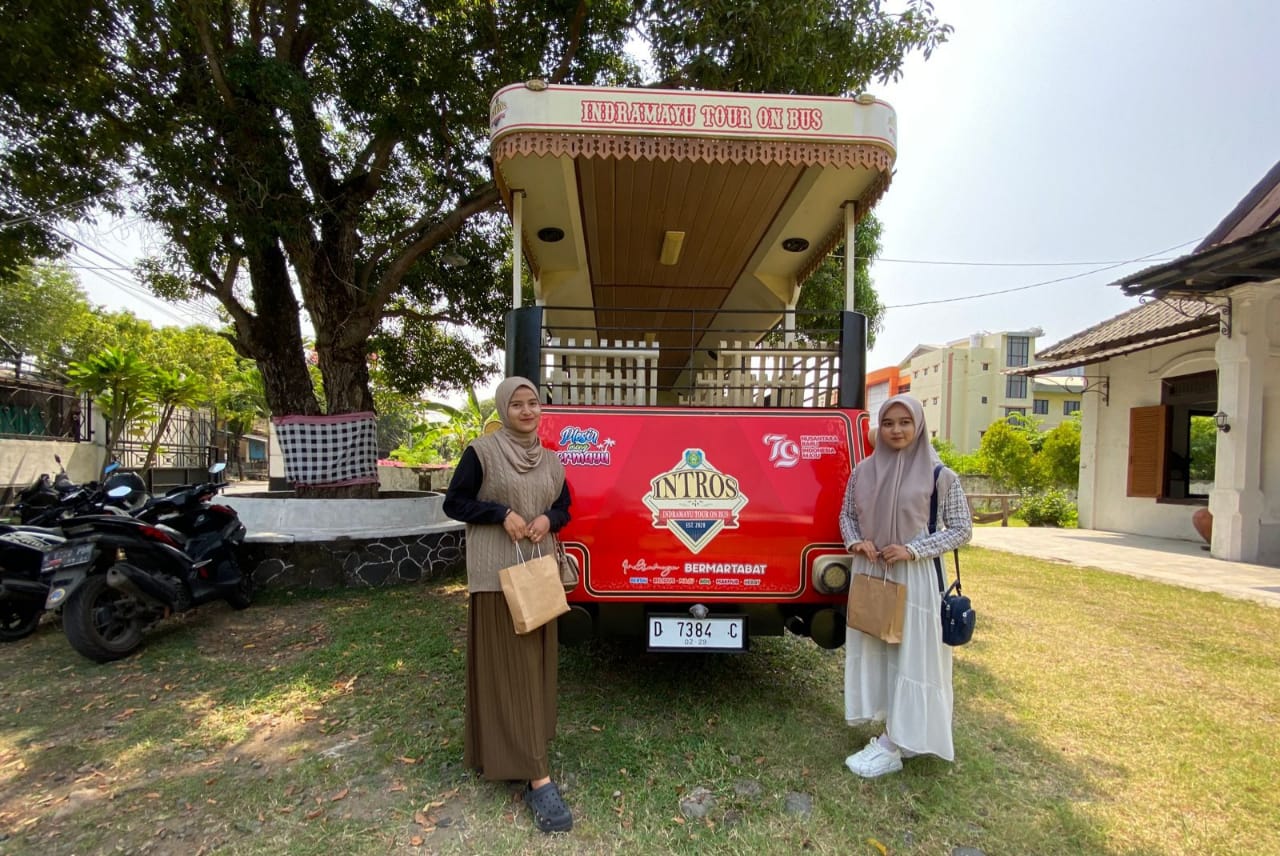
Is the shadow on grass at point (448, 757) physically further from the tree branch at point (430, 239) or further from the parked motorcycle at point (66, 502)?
the tree branch at point (430, 239)

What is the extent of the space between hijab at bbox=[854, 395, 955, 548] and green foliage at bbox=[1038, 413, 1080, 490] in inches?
583

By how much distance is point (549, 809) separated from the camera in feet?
7.45

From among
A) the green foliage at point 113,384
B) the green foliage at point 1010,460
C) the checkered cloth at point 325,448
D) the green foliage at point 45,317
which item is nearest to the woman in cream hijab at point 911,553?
the checkered cloth at point 325,448

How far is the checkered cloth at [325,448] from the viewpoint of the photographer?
6.14 meters

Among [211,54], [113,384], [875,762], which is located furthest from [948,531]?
[113,384]

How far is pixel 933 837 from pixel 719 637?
1031mm

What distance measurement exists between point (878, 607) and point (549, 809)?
4.66ft

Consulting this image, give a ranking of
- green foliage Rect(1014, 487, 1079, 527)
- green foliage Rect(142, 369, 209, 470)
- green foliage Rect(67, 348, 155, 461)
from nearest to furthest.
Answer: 1. green foliage Rect(67, 348, 155, 461)
2. green foliage Rect(142, 369, 209, 470)
3. green foliage Rect(1014, 487, 1079, 527)

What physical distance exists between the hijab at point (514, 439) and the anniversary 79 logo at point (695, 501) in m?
0.65

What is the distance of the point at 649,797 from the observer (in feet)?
8.04

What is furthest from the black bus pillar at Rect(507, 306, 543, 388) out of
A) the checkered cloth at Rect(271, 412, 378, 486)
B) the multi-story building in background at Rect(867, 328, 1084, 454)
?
the multi-story building in background at Rect(867, 328, 1084, 454)

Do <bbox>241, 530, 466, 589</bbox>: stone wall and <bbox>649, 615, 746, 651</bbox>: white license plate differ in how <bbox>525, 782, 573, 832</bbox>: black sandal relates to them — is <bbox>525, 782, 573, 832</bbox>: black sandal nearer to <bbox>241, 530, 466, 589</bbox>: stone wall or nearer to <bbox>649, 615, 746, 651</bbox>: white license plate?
<bbox>649, 615, 746, 651</bbox>: white license plate

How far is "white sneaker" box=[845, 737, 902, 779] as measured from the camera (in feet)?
8.54

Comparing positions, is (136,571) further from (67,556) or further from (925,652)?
(925,652)
